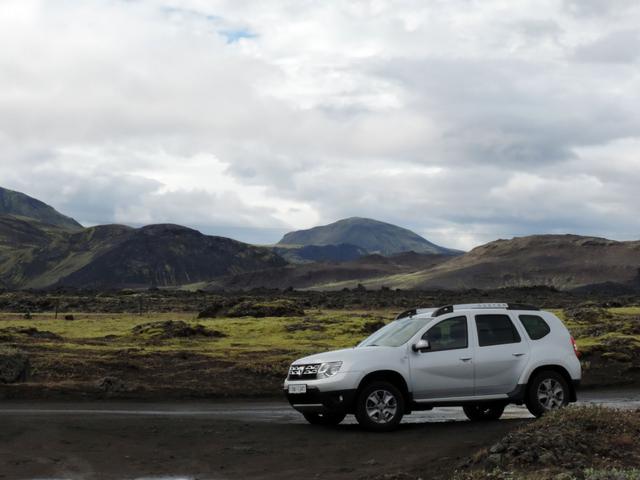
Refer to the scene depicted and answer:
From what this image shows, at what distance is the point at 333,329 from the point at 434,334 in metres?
39.3

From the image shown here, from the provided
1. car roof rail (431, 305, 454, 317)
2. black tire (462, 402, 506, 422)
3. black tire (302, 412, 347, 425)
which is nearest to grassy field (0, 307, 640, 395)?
black tire (302, 412, 347, 425)

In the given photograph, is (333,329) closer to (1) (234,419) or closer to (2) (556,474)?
(1) (234,419)

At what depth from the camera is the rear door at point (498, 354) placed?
16.1m

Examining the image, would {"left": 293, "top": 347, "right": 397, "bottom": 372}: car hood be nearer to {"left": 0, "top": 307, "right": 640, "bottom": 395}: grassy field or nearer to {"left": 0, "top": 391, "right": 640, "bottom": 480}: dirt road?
{"left": 0, "top": 391, "right": 640, "bottom": 480}: dirt road

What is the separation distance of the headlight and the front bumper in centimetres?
28

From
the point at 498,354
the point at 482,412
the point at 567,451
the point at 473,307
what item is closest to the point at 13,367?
the point at 482,412

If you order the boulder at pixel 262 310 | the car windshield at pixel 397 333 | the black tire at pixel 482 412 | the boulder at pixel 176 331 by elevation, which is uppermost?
the boulder at pixel 262 310

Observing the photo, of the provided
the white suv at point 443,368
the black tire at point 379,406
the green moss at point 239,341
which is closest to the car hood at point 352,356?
the white suv at point 443,368

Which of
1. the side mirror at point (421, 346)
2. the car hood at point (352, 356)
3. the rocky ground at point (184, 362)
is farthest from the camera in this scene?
the rocky ground at point (184, 362)

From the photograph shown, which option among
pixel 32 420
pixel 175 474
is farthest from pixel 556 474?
pixel 32 420

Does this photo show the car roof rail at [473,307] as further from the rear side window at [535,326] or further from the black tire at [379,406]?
the black tire at [379,406]

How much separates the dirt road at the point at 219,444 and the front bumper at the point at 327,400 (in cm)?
44

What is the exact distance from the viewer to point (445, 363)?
15.8m

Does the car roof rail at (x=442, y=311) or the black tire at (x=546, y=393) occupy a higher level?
the car roof rail at (x=442, y=311)
